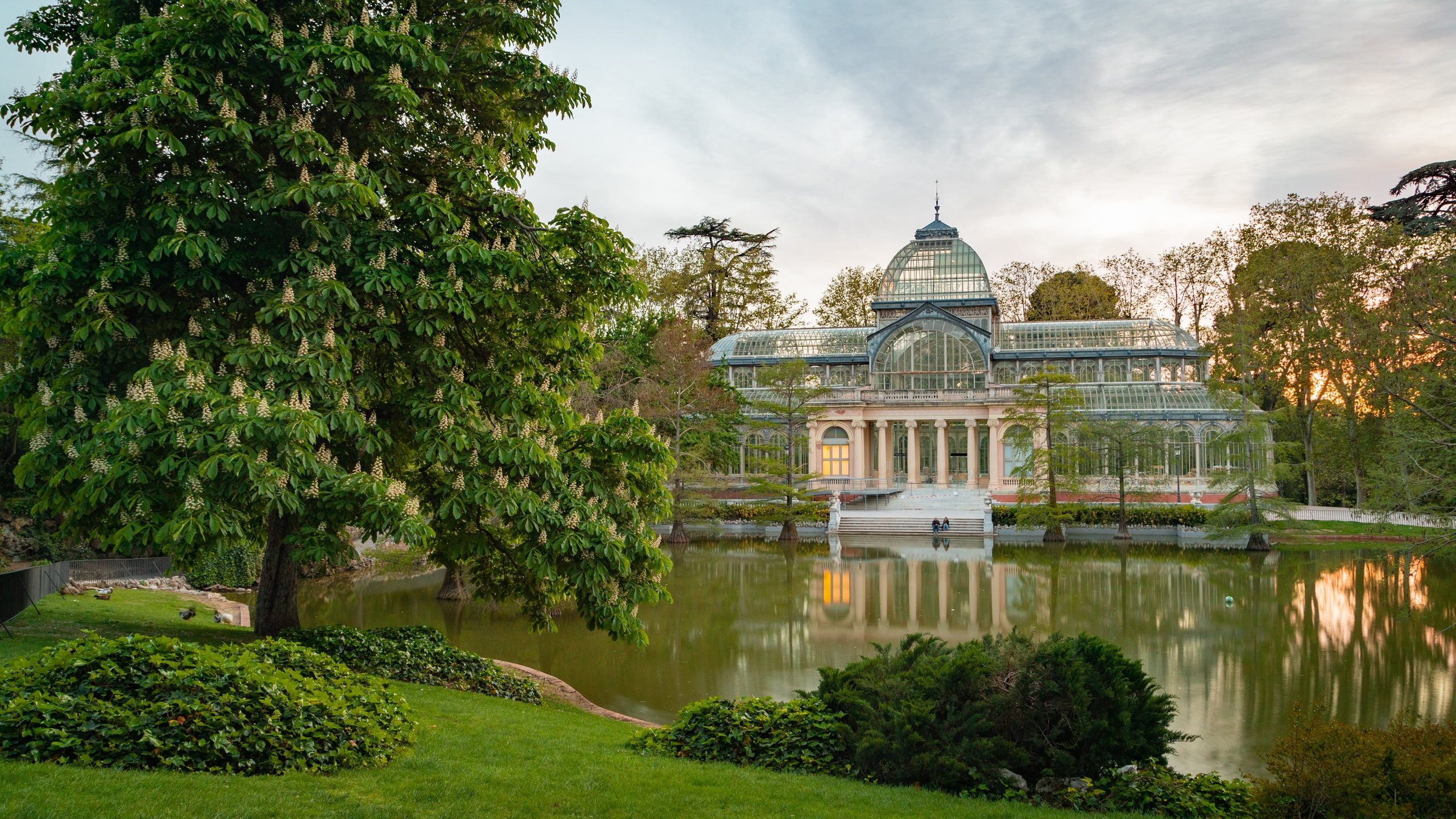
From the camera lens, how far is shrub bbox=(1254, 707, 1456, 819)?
18.6ft

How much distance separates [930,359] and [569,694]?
3793 centimetres

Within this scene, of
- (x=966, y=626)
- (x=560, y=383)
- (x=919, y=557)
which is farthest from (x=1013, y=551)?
(x=560, y=383)

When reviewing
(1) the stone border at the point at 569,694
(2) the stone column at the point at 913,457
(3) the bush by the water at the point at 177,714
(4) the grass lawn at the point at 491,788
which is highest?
(2) the stone column at the point at 913,457

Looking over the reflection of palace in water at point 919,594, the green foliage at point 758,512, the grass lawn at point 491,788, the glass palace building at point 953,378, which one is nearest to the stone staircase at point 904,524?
the green foliage at point 758,512

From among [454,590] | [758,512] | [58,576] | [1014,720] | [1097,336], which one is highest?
[1097,336]

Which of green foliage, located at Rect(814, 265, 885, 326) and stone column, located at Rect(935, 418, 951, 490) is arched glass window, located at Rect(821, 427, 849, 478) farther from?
green foliage, located at Rect(814, 265, 885, 326)

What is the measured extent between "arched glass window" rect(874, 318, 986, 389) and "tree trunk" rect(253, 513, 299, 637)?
38569 mm

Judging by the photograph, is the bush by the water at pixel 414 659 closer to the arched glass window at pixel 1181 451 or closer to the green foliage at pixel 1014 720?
the green foliage at pixel 1014 720

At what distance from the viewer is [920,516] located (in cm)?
3678

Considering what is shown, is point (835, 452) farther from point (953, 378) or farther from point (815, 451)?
point (953, 378)

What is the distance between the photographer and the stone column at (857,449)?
149ft

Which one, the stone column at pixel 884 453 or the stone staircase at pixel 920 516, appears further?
the stone column at pixel 884 453

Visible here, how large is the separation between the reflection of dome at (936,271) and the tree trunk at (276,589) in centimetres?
4161

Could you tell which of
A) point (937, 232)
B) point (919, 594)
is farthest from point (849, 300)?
point (919, 594)
